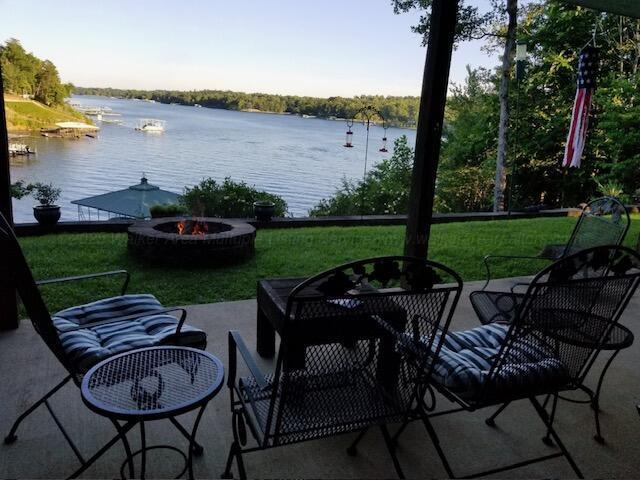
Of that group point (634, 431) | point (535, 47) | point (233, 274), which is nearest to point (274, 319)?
point (634, 431)

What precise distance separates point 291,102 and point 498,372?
17505 mm

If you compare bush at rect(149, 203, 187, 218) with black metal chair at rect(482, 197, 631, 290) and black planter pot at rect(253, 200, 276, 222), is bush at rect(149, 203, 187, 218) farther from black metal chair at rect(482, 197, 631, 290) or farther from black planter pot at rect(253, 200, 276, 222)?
black metal chair at rect(482, 197, 631, 290)

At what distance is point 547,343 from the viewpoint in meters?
1.95

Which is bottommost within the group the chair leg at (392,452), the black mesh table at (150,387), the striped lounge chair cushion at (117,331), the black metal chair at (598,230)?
the chair leg at (392,452)

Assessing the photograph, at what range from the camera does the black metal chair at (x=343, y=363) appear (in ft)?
4.89

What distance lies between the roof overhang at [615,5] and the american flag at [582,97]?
2.00 metres

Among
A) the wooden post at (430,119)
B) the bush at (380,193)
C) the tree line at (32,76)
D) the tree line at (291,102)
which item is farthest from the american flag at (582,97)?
the tree line at (32,76)

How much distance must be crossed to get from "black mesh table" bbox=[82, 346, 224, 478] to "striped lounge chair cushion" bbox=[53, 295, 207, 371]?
192 mm

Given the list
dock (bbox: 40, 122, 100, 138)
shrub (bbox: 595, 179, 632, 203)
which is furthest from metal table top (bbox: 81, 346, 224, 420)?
dock (bbox: 40, 122, 100, 138)

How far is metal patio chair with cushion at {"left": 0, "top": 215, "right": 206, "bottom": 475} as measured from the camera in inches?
69.7

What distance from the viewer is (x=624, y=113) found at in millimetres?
11680

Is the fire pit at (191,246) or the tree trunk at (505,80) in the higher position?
the tree trunk at (505,80)

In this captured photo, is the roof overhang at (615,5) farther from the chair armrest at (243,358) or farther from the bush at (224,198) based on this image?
the bush at (224,198)

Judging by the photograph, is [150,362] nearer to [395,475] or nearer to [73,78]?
[395,475]
